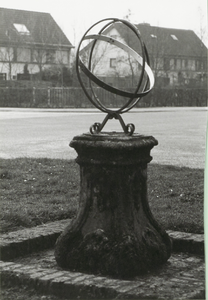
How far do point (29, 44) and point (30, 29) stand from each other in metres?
1.42

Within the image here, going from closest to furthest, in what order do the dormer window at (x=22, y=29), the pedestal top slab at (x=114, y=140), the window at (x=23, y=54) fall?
the pedestal top slab at (x=114, y=140), the dormer window at (x=22, y=29), the window at (x=23, y=54)

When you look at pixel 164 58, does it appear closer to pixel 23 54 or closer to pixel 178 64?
pixel 178 64

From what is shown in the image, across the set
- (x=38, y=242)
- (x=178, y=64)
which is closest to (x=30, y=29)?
(x=178, y=64)

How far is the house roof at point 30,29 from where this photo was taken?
32406 millimetres

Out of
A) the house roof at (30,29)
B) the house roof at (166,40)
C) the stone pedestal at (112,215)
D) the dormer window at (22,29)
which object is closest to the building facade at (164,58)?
the house roof at (166,40)

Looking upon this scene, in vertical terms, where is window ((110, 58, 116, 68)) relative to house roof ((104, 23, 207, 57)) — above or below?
below

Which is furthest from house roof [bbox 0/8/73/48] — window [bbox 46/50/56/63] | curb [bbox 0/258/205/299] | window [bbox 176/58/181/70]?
curb [bbox 0/258/205/299]

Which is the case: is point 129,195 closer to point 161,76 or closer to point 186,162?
point 186,162

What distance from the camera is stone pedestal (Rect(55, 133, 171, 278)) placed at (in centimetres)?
344

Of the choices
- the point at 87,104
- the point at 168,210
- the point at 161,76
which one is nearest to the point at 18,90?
the point at 87,104

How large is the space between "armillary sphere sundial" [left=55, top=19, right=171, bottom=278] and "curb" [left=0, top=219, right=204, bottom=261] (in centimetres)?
47

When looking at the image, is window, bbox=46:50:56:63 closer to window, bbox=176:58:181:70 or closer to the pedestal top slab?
window, bbox=176:58:181:70

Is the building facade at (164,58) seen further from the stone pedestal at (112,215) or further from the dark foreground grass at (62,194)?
the stone pedestal at (112,215)

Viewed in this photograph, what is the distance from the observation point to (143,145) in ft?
11.5
